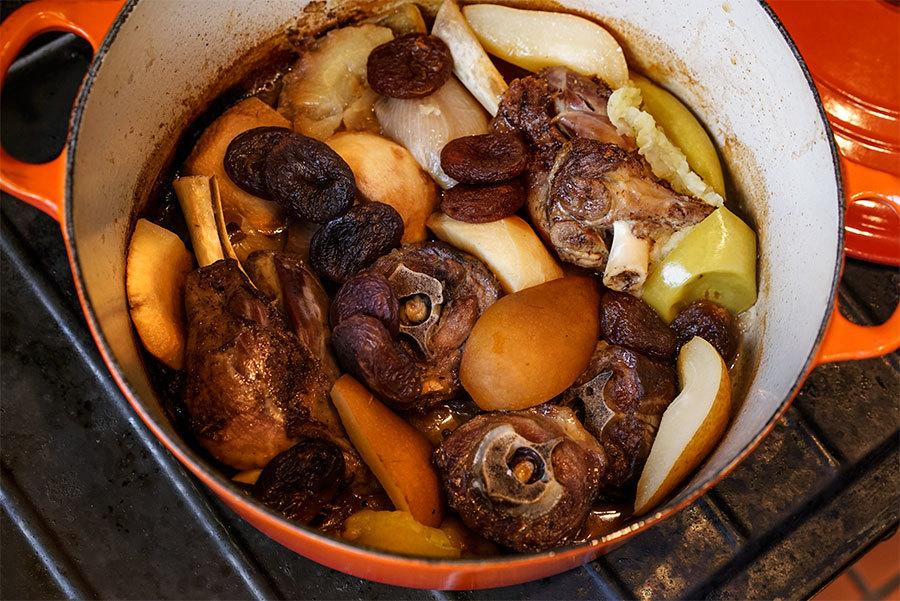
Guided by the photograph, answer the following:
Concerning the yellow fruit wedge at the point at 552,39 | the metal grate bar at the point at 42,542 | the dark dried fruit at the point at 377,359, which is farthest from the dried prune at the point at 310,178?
the metal grate bar at the point at 42,542

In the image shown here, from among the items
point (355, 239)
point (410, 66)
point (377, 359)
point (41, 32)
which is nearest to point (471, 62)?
point (410, 66)

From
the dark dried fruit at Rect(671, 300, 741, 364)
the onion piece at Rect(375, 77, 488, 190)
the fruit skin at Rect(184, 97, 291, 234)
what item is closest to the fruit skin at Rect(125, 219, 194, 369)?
the fruit skin at Rect(184, 97, 291, 234)

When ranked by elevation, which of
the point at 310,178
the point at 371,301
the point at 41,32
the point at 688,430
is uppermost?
the point at 41,32

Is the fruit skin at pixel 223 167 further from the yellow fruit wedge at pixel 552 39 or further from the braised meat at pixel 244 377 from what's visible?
the yellow fruit wedge at pixel 552 39

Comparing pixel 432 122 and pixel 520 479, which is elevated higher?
pixel 432 122

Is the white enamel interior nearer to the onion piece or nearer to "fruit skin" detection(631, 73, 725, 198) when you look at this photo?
"fruit skin" detection(631, 73, 725, 198)

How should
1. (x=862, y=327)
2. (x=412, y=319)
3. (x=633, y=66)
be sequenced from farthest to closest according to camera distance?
(x=633, y=66)
(x=412, y=319)
(x=862, y=327)

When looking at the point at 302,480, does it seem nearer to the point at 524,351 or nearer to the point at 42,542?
the point at 524,351
